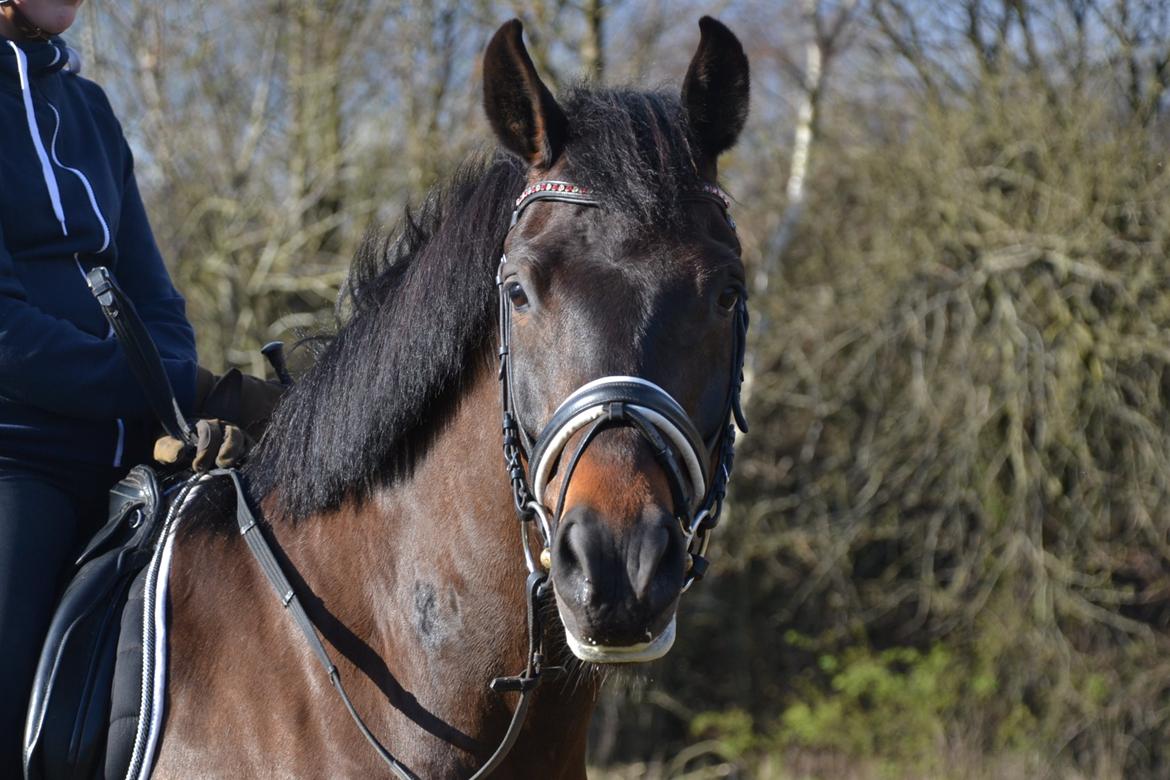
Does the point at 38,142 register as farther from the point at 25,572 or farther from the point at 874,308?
the point at 874,308

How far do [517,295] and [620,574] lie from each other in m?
0.58

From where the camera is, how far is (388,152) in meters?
9.63

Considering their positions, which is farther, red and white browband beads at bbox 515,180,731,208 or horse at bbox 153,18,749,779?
red and white browband beads at bbox 515,180,731,208

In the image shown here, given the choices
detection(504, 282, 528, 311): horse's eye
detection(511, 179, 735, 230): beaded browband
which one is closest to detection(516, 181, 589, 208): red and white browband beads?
detection(511, 179, 735, 230): beaded browband

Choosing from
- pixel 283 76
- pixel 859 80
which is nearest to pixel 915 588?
pixel 859 80

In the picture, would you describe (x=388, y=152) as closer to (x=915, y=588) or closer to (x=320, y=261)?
(x=320, y=261)

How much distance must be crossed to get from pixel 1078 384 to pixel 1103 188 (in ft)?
4.14

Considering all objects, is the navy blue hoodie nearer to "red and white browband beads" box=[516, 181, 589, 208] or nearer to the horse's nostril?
"red and white browband beads" box=[516, 181, 589, 208]

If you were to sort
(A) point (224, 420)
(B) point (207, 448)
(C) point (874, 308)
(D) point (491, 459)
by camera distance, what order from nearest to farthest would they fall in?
1. (D) point (491, 459)
2. (B) point (207, 448)
3. (A) point (224, 420)
4. (C) point (874, 308)

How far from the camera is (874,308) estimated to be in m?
8.57

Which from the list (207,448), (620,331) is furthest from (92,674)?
(620,331)

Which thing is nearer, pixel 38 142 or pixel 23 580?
pixel 23 580

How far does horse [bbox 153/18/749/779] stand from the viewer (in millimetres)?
2086

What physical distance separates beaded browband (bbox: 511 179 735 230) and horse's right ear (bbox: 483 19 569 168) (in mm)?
78
